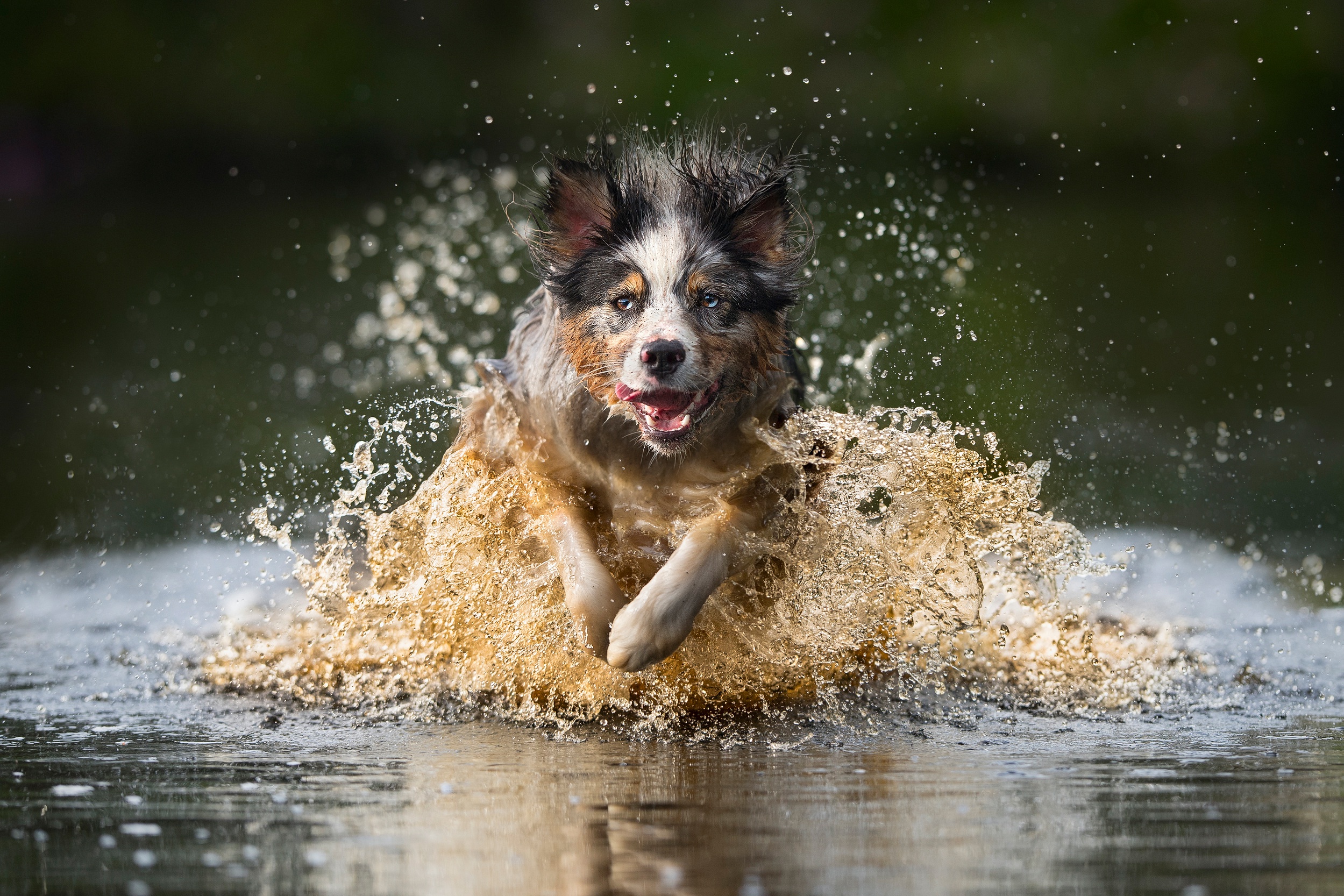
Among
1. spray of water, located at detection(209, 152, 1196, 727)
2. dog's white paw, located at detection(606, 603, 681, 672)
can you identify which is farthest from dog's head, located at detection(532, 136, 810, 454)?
→ dog's white paw, located at detection(606, 603, 681, 672)

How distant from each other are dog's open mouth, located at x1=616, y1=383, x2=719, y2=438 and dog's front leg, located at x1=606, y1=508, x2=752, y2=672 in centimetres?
39

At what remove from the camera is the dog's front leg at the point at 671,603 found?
442 centimetres

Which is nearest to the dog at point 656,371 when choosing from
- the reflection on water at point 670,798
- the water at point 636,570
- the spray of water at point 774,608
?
the spray of water at point 774,608

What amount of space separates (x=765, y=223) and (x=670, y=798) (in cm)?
210

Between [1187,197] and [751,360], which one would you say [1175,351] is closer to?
[751,360]

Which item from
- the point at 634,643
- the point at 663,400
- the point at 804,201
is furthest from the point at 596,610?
the point at 804,201

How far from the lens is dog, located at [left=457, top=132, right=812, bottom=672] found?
15.0 ft

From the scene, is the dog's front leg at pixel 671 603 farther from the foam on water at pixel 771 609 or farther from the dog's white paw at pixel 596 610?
the foam on water at pixel 771 609

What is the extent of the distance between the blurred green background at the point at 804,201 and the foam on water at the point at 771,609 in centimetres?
151

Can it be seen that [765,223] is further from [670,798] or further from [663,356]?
[670,798]

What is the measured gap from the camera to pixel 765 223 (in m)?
4.91

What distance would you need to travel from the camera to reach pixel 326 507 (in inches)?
317

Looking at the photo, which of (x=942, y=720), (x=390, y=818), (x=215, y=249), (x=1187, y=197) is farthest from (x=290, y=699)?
(x=1187, y=197)

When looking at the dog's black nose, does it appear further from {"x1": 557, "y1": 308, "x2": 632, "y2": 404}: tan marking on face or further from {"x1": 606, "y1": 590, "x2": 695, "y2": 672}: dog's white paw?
{"x1": 606, "y1": 590, "x2": 695, "y2": 672}: dog's white paw
